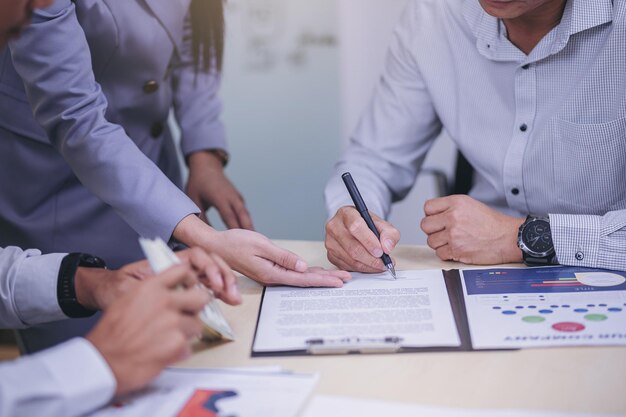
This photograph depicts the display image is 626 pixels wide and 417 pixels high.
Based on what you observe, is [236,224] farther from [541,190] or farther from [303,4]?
[303,4]

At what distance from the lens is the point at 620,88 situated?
4.76 feet

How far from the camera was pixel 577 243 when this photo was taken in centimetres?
127

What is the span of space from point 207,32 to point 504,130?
0.69 meters

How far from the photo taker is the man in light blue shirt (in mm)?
1310

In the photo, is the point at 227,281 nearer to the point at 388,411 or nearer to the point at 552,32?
the point at 388,411

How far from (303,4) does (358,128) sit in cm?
139

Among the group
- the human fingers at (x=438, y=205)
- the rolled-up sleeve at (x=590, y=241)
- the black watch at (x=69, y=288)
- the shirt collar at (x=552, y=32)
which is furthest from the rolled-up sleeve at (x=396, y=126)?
the black watch at (x=69, y=288)

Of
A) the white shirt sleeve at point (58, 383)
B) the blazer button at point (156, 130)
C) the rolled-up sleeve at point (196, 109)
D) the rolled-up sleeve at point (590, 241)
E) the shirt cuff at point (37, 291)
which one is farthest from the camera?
the rolled-up sleeve at point (196, 109)

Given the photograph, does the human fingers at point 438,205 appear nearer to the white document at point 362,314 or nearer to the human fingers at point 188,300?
the white document at point 362,314

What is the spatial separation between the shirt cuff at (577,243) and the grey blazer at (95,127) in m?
0.63

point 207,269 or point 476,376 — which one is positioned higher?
point 207,269

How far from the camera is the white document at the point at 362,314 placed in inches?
39.6

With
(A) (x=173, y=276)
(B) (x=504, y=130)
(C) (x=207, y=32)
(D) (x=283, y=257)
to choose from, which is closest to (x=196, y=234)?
(D) (x=283, y=257)

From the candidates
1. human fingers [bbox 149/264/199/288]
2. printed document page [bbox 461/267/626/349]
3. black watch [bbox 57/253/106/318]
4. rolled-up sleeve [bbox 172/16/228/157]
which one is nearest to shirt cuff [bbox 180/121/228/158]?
rolled-up sleeve [bbox 172/16/228/157]
